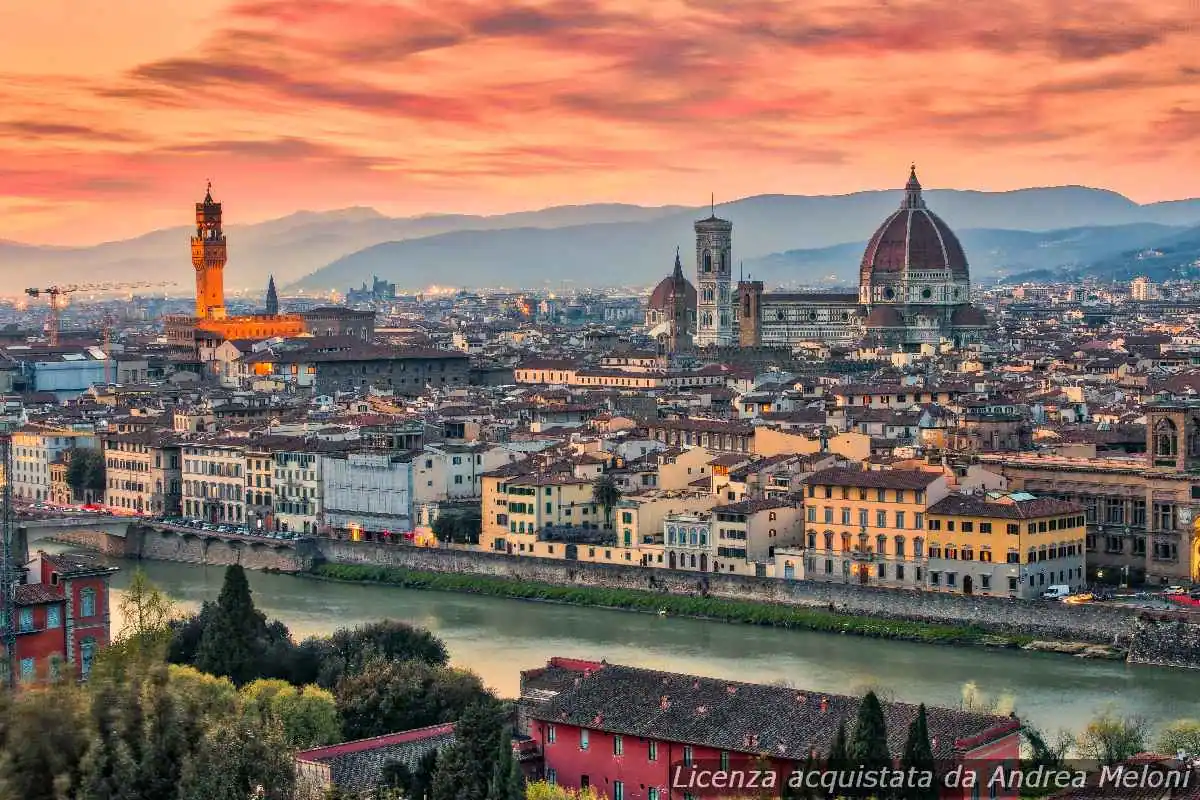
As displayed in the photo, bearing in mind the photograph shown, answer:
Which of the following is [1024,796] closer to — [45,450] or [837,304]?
[45,450]

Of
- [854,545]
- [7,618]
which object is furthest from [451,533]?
[7,618]

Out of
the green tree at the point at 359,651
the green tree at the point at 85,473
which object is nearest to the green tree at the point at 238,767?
the green tree at the point at 359,651

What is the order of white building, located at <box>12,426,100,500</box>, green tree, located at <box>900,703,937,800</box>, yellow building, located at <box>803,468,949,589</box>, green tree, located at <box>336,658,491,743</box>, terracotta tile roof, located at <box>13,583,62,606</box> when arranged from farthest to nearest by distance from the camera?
white building, located at <box>12,426,100,500</box> < yellow building, located at <box>803,468,949,589</box> < terracotta tile roof, located at <box>13,583,62,606</box> < green tree, located at <box>336,658,491,743</box> < green tree, located at <box>900,703,937,800</box>

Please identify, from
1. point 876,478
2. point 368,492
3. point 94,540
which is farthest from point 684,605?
point 94,540

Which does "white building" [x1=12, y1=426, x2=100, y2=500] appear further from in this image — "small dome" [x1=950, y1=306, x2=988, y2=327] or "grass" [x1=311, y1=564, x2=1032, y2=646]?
"small dome" [x1=950, y1=306, x2=988, y2=327]

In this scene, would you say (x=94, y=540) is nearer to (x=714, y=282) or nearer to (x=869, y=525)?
(x=869, y=525)

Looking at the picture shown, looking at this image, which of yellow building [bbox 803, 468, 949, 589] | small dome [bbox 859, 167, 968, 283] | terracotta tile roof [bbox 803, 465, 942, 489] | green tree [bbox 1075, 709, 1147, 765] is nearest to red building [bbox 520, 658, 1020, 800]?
green tree [bbox 1075, 709, 1147, 765]
